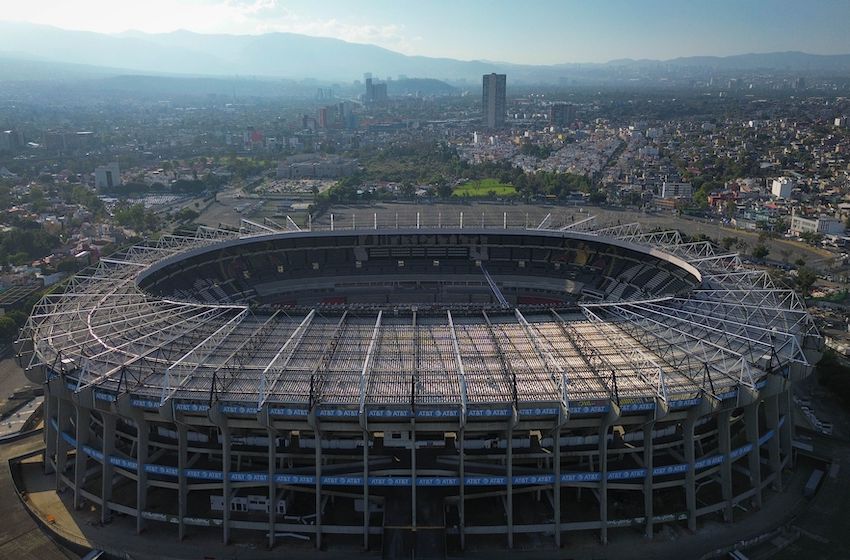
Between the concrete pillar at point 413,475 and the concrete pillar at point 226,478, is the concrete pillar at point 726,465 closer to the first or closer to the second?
the concrete pillar at point 413,475

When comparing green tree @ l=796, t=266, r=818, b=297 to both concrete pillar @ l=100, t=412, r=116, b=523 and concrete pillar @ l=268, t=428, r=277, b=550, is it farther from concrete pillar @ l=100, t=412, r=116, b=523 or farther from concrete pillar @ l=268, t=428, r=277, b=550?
concrete pillar @ l=100, t=412, r=116, b=523

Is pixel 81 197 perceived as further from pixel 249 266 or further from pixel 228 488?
pixel 228 488

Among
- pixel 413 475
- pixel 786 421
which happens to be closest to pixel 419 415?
pixel 413 475

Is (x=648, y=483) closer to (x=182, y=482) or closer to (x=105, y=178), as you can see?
(x=182, y=482)

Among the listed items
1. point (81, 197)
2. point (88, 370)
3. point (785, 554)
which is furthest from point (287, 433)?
point (81, 197)

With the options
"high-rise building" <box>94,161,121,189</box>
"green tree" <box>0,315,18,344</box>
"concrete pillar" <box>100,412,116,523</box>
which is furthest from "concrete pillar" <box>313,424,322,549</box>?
"high-rise building" <box>94,161,121,189</box>

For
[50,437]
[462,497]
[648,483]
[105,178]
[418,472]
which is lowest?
[50,437]
